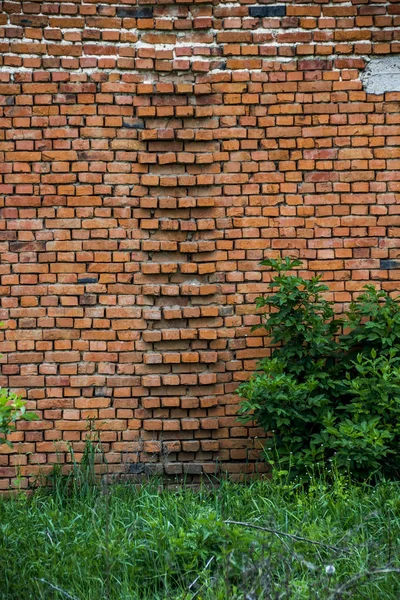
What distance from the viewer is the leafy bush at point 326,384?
448 centimetres

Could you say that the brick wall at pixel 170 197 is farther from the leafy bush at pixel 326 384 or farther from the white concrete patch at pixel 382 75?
the leafy bush at pixel 326 384

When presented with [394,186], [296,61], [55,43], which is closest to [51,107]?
[55,43]

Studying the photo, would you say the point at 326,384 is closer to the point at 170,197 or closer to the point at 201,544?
the point at 201,544

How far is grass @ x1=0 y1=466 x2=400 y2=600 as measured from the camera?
3.31 meters

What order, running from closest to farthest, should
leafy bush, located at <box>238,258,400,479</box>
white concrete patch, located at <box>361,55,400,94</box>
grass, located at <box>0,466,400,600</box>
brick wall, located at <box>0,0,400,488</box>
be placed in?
grass, located at <box>0,466,400,600</box>
leafy bush, located at <box>238,258,400,479</box>
brick wall, located at <box>0,0,400,488</box>
white concrete patch, located at <box>361,55,400,94</box>

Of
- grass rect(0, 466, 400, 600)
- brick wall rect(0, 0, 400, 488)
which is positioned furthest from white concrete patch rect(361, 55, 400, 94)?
grass rect(0, 466, 400, 600)

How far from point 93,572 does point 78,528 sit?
1.80 feet

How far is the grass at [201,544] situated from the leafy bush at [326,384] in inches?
10.0

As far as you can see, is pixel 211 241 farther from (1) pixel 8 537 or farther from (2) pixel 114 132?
(1) pixel 8 537

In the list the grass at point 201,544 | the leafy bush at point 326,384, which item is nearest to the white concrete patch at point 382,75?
the leafy bush at point 326,384

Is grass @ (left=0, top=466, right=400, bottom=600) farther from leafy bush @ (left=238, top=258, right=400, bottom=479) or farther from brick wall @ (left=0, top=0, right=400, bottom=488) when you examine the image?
brick wall @ (left=0, top=0, right=400, bottom=488)

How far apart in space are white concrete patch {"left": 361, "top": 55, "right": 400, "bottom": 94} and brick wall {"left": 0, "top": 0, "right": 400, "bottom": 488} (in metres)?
0.05

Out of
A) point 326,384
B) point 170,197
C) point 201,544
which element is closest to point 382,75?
point 170,197

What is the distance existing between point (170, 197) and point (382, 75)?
1.82 meters
